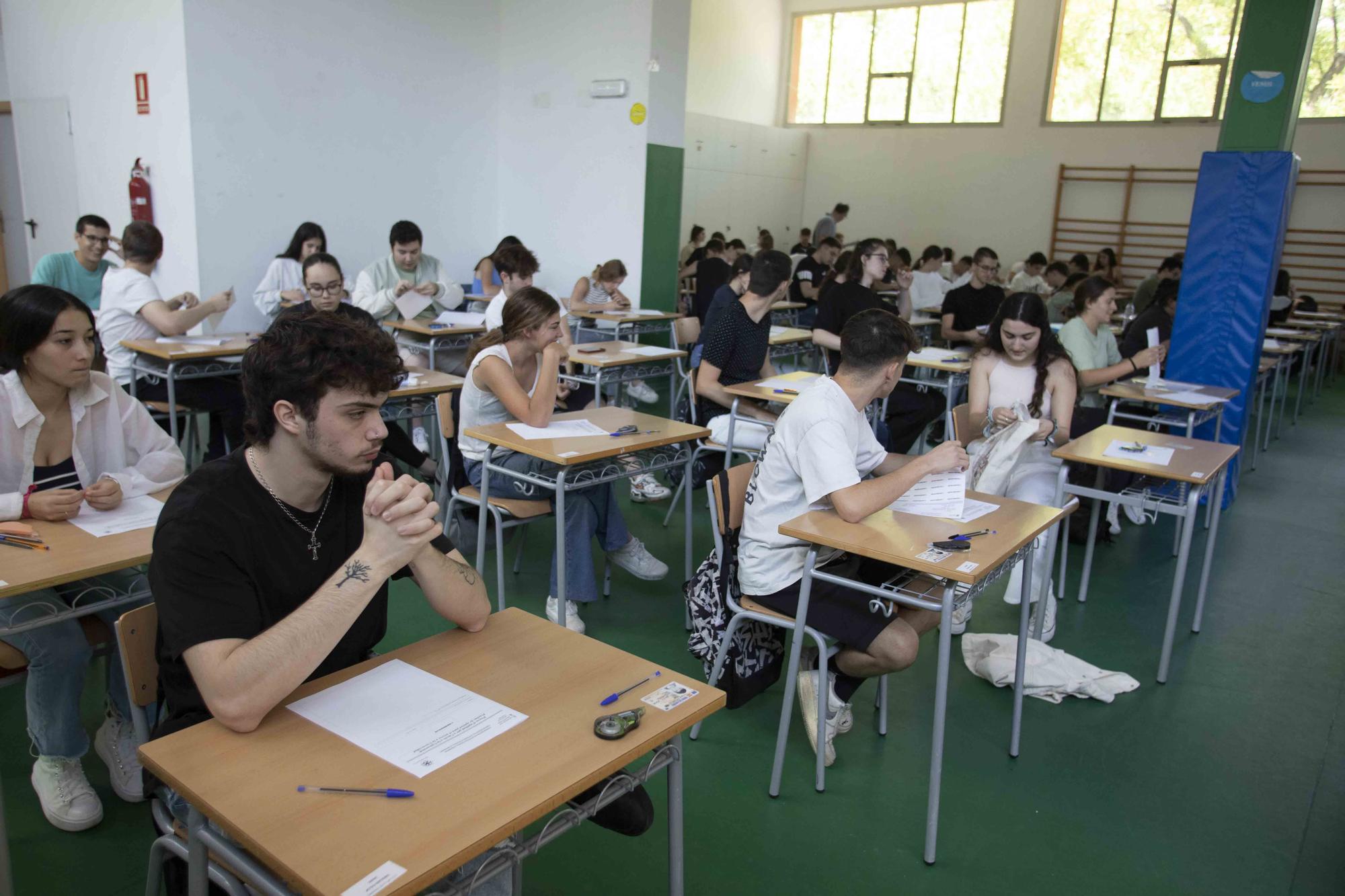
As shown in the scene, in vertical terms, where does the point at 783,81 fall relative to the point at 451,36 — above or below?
above

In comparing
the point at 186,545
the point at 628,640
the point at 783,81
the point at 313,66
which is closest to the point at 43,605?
the point at 186,545

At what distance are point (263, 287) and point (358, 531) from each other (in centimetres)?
493

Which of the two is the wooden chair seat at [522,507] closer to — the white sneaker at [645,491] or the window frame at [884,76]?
the white sneaker at [645,491]

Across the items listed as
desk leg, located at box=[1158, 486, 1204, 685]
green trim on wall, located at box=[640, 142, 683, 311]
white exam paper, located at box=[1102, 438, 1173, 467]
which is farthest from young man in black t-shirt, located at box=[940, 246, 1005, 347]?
desk leg, located at box=[1158, 486, 1204, 685]

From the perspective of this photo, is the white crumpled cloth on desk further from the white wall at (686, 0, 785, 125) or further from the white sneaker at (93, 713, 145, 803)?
the white wall at (686, 0, 785, 125)

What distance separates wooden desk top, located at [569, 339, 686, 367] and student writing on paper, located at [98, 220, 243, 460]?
1.76 m

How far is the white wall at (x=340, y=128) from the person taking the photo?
6086 millimetres

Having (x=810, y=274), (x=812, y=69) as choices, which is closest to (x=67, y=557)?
(x=810, y=274)

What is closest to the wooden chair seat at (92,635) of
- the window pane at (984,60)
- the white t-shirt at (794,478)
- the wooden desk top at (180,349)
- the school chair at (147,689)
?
the school chair at (147,689)

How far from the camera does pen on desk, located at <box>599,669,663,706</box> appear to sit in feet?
4.65

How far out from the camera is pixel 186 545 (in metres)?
1.37

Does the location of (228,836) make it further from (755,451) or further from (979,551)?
(755,451)

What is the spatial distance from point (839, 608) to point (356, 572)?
1379mm

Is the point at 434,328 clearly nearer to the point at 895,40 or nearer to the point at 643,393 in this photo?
the point at 643,393
